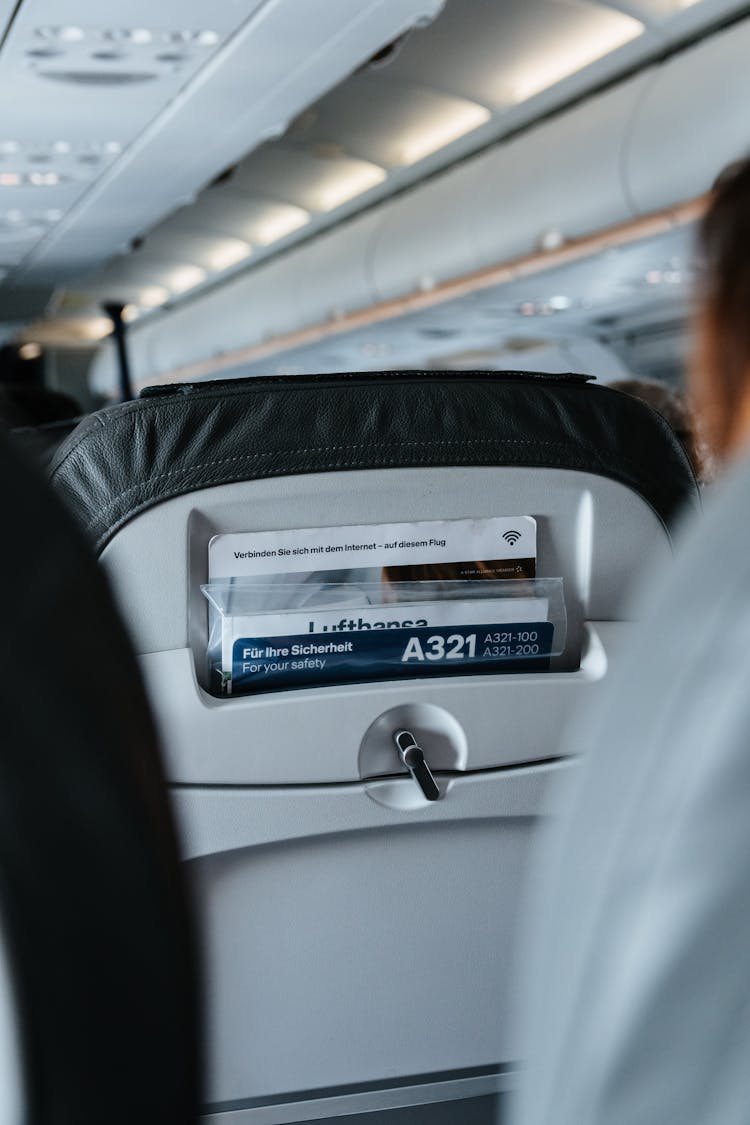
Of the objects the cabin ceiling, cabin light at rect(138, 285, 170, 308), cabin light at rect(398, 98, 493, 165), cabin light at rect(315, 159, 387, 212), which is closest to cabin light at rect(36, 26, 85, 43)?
the cabin ceiling

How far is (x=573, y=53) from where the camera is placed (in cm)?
1005

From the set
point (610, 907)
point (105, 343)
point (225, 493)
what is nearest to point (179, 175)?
point (225, 493)

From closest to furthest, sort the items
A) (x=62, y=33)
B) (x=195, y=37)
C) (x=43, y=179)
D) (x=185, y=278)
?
1. (x=62, y=33)
2. (x=195, y=37)
3. (x=43, y=179)
4. (x=185, y=278)

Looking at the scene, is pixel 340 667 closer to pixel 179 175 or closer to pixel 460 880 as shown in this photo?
pixel 460 880

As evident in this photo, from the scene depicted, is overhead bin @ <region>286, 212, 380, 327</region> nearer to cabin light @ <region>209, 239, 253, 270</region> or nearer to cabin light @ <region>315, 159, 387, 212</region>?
cabin light @ <region>315, 159, 387, 212</region>

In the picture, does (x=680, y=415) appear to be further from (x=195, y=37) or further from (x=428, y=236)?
(x=428, y=236)

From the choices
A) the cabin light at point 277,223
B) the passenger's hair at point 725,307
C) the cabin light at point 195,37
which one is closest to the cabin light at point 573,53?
the cabin light at point 195,37

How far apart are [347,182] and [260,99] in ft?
21.3

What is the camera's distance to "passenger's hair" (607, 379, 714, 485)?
101 inches

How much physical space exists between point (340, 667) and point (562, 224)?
8841mm

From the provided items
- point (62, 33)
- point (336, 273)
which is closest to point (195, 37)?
point (62, 33)

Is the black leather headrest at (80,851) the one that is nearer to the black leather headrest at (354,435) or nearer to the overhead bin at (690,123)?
the black leather headrest at (354,435)

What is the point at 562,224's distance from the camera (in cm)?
1012

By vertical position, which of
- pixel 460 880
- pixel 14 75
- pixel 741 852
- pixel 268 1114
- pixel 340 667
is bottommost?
pixel 268 1114
